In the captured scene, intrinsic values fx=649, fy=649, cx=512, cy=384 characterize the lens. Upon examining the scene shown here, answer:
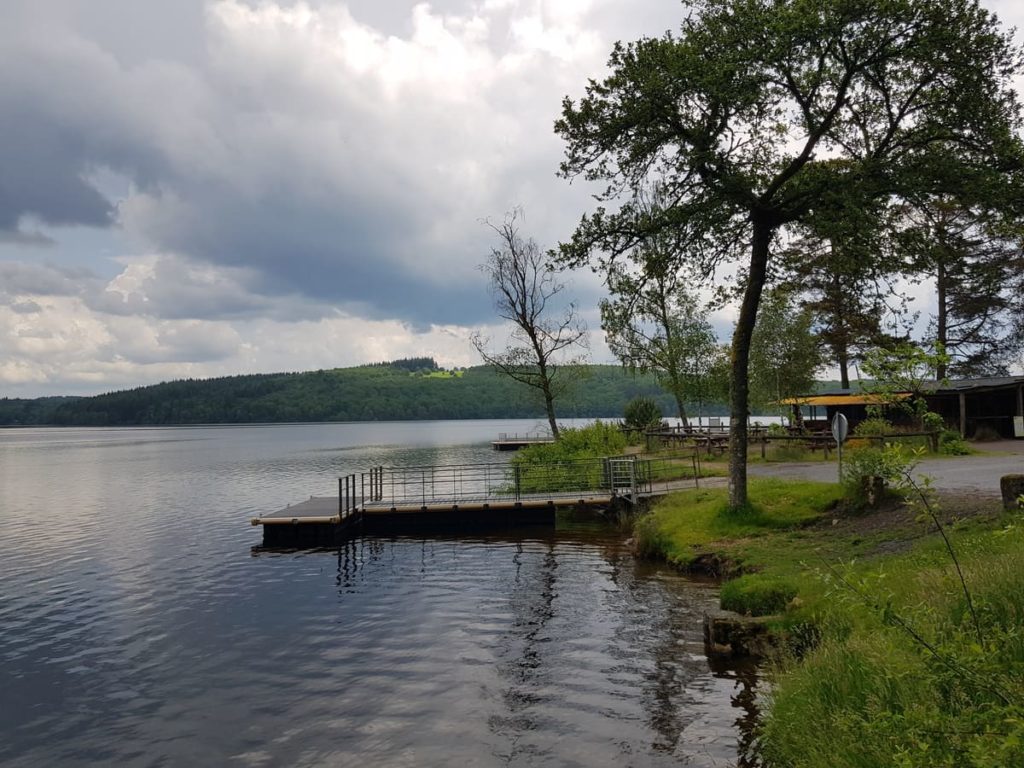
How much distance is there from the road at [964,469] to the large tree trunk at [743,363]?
5048 millimetres

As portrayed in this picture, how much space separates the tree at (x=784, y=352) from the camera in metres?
47.8

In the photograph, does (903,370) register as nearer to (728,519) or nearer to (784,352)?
(728,519)

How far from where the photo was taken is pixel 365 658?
13.2m

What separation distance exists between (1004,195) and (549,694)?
14.9 meters

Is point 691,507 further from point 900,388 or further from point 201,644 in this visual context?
point 900,388

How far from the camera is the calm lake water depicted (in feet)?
31.2

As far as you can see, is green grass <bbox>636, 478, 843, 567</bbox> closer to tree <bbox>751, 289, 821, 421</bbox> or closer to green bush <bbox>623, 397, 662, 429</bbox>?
tree <bbox>751, 289, 821, 421</bbox>

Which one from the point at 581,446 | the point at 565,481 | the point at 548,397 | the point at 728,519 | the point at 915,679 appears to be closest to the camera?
the point at 915,679

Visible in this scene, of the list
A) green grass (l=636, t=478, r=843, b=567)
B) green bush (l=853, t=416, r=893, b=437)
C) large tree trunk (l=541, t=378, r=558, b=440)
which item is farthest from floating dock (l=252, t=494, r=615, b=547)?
large tree trunk (l=541, t=378, r=558, b=440)

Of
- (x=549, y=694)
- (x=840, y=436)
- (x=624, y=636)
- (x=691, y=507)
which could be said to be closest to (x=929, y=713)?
(x=549, y=694)

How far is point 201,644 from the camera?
581 inches

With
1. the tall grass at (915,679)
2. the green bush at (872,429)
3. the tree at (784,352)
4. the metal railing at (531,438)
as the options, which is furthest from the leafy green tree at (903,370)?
the metal railing at (531,438)

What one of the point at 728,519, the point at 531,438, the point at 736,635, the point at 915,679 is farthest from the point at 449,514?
the point at 531,438

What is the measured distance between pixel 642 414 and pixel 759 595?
43012 millimetres
